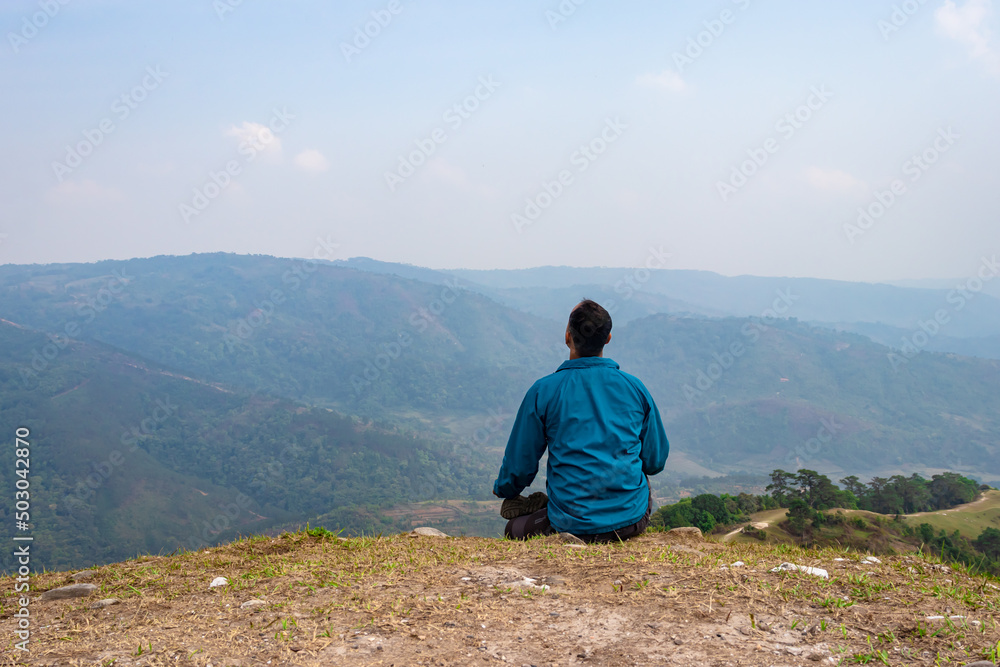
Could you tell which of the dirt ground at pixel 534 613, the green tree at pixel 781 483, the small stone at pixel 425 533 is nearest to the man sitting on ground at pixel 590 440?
the dirt ground at pixel 534 613

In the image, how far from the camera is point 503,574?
4438 millimetres

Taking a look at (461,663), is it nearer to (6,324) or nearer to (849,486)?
(849,486)

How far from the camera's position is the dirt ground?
10.3ft

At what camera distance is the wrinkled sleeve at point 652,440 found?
5.23 metres

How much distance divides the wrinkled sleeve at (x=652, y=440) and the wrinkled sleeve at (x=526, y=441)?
2.93 ft

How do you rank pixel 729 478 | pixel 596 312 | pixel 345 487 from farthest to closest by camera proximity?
pixel 729 478 < pixel 345 487 < pixel 596 312

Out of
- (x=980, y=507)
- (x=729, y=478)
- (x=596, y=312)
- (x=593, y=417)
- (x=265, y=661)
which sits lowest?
(x=729, y=478)

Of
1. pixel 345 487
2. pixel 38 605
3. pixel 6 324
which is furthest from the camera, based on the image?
pixel 6 324

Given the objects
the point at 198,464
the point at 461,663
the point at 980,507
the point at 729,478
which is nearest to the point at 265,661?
the point at 461,663

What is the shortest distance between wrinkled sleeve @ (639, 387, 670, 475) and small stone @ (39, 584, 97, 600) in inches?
177

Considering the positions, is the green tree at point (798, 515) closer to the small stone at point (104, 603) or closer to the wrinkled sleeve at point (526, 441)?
the wrinkled sleeve at point (526, 441)

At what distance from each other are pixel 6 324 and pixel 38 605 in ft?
804

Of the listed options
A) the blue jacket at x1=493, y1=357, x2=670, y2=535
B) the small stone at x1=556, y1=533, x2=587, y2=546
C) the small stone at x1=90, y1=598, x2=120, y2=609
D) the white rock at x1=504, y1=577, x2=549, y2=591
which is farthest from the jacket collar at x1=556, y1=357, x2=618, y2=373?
the small stone at x1=90, y1=598, x2=120, y2=609

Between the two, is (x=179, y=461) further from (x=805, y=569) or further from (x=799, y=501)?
(x=805, y=569)
